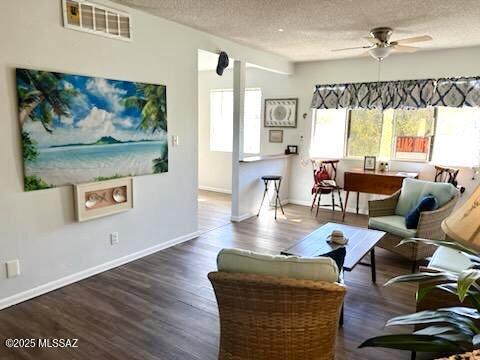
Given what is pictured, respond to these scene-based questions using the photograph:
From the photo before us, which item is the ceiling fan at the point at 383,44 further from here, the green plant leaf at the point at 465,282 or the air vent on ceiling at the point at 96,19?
the green plant leaf at the point at 465,282

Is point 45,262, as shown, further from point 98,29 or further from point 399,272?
point 399,272

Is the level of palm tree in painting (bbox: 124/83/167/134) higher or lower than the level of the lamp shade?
higher

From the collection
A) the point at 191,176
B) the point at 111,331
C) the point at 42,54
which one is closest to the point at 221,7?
the point at 42,54

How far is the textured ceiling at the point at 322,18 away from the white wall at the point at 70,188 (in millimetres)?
407

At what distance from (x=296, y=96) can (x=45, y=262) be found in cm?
471

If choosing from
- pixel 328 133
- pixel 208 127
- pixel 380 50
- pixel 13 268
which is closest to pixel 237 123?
pixel 328 133

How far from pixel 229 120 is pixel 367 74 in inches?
110

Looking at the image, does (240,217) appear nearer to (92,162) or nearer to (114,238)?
(114,238)

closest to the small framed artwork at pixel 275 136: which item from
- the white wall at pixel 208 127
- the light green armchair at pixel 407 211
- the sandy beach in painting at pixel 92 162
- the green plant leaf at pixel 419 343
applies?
the white wall at pixel 208 127

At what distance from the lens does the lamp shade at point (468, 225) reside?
1.03 m

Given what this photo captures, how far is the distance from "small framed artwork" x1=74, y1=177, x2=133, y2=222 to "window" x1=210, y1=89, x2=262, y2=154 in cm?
370

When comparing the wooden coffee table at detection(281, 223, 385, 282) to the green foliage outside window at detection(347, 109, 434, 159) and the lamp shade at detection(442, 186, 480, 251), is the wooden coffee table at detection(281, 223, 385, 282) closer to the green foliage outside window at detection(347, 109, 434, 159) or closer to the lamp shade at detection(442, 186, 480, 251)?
the lamp shade at detection(442, 186, 480, 251)

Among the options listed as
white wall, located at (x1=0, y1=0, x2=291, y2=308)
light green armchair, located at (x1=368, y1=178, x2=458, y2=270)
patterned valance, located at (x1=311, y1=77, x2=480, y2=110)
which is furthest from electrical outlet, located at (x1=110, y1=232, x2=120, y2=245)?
patterned valance, located at (x1=311, y1=77, x2=480, y2=110)

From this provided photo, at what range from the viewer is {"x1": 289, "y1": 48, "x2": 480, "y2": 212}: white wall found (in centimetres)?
484
